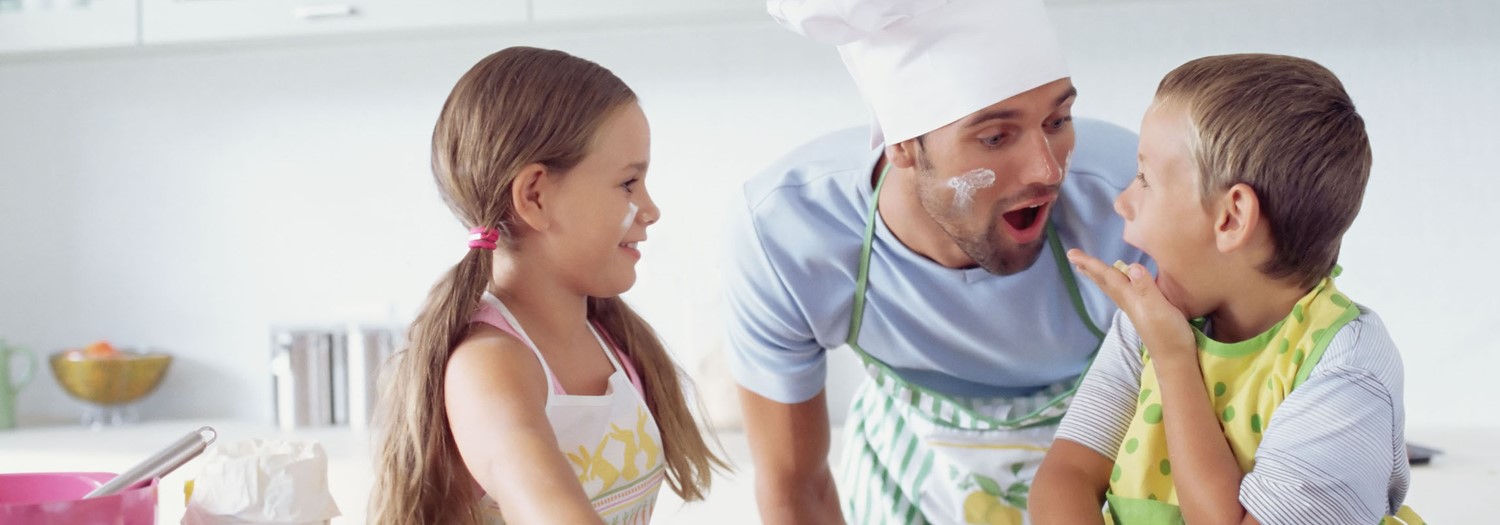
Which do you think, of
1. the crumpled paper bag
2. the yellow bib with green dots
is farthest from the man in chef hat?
the crumpled paper bag

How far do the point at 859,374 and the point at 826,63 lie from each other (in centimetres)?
58

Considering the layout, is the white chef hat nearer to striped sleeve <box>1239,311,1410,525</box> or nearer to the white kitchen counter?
striped sleeve <box>1239,311,1410,525</box>

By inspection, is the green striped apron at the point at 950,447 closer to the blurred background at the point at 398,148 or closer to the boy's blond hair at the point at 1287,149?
the boy's blond hair at the point at 1287,149

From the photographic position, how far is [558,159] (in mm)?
1108

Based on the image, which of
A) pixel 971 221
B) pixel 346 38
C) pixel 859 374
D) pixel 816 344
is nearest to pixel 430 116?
pixel 346 38

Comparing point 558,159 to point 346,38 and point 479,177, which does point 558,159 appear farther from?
point 346,38

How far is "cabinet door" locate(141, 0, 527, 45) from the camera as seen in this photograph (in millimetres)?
2377

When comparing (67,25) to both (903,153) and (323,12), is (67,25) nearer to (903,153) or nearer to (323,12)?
(323,12)

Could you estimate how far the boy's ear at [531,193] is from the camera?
1099mm

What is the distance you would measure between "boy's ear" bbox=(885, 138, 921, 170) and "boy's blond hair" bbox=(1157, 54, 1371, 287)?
400 mm

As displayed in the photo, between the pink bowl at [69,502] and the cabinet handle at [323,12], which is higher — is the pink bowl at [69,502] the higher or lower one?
the lower one

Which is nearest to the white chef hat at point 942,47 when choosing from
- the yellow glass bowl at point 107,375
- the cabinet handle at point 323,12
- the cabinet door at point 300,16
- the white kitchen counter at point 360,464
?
the white kitchen counter at point 360,464

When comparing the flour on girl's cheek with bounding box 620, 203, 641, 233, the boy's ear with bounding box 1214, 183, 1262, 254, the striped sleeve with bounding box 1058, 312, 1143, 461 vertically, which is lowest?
the striped sleeve with bounding box 1058, 312, 1143, 461

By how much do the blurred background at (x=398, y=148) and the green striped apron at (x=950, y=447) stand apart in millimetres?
772
